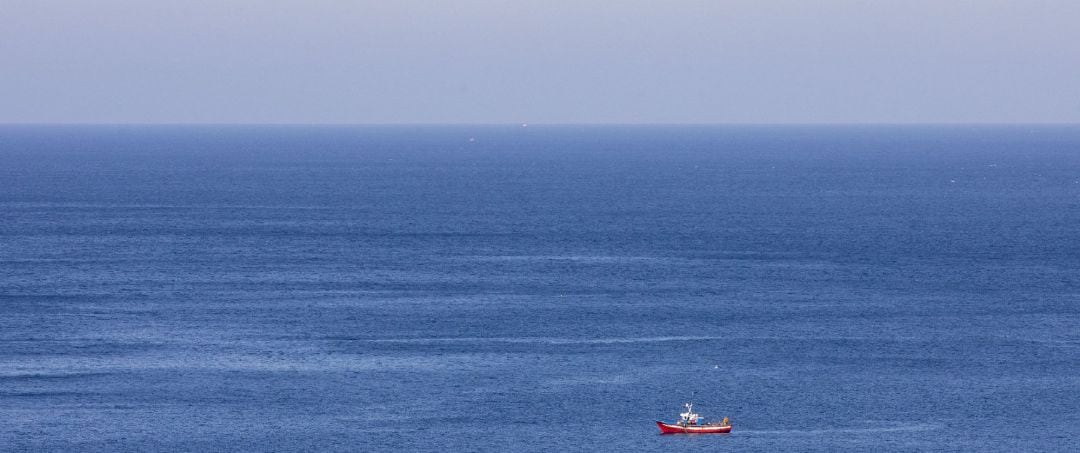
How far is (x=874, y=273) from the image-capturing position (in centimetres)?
13162

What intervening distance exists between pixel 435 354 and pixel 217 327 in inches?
746

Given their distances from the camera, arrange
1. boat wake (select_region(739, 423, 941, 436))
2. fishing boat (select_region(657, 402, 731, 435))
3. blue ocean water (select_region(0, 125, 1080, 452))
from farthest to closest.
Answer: blue ocean water (select_region(0, 125, 1080, 452)) < fishing boat (select_region(657, 402, 731, 435)) < boat wake (select_region(739, 423, 941, 436))

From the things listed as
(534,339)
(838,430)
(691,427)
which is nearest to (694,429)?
(691,427)

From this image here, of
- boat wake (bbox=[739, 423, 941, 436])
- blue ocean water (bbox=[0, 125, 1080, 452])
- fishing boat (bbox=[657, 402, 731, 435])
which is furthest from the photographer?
blue ocean water (bbox=[0, 125, 1080, 452])

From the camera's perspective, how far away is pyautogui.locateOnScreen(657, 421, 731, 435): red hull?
77312mm

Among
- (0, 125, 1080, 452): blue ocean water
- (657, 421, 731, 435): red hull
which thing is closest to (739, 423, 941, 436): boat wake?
(0, 125, 1080, 452): blue ocean water

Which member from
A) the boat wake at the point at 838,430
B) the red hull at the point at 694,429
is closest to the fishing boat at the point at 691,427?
the red hull at the point at 694,429

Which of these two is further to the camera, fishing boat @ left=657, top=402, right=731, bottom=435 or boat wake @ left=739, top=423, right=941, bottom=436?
fishing boat @ left=657, top=402, right=731, bottom=435

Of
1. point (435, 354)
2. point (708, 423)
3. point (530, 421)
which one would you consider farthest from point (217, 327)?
point (708, 423)

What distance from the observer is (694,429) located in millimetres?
77312

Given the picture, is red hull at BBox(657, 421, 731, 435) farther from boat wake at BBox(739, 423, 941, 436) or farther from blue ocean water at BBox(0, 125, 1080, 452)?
boat wake at BBox(739, 423, 941, 436)

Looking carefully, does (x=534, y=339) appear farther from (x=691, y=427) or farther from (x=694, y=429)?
(x=694, y=429)

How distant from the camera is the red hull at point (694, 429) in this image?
7731 centimetres

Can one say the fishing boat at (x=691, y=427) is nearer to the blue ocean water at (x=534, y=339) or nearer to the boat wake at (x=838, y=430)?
the blue ocean water at (x=534, y=339)
